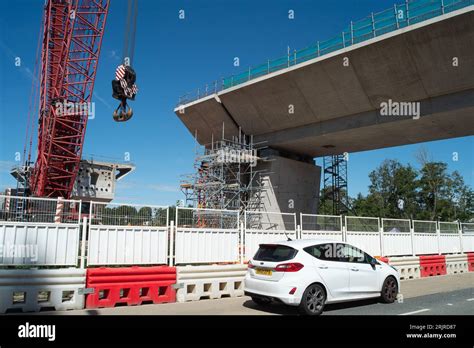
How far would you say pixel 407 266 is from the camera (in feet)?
49.9

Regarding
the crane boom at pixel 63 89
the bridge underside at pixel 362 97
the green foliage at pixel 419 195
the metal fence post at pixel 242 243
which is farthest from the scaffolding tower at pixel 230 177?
the green foliage at pixel 419 195

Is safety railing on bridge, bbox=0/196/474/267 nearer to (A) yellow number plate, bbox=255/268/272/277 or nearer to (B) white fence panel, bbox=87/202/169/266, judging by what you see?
(B) white fence panel, bbox=87/202/169/266

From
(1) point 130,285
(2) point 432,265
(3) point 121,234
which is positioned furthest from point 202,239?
→ (2) point 432,265

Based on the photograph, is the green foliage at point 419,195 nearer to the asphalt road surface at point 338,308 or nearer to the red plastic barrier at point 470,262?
the red plastic barrier at point 470,262

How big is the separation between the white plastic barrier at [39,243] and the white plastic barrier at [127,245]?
1.40 ft

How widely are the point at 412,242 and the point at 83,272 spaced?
44.4ft

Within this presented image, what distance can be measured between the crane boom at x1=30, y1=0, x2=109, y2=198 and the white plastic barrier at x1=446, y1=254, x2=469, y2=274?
996 inches

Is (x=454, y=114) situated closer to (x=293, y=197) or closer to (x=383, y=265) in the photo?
(x=293, y=197)

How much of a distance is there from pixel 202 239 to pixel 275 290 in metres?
3.34

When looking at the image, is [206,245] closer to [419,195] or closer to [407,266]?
[407,266]

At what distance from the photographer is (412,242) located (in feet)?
55.1

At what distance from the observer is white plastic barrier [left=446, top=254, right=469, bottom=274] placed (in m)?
17.5

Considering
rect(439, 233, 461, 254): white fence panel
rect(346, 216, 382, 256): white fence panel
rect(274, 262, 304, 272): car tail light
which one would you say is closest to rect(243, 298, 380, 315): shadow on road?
rect(274, 262, 304, 272): car tail light
